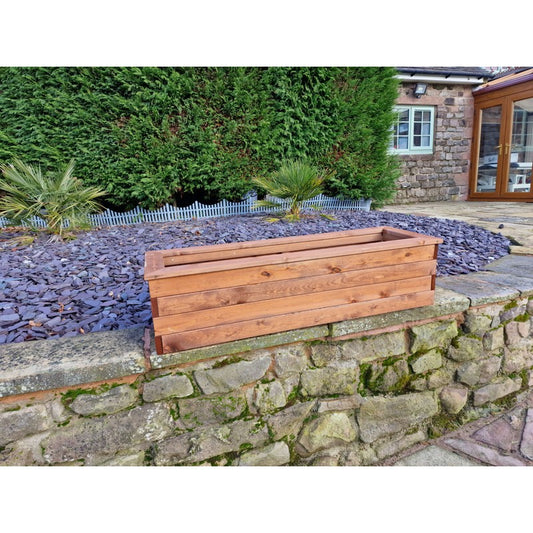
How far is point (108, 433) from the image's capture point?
131 cm

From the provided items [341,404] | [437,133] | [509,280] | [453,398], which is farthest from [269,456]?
[437,133]

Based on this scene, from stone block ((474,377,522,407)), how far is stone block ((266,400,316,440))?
1.00 metres

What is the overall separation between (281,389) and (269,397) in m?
0.06

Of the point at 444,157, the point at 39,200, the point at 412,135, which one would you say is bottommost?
the point at 39,200

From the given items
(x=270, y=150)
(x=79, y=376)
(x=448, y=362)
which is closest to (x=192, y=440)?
(x=79, y=376)

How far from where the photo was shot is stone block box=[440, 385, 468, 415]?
72.4 inches

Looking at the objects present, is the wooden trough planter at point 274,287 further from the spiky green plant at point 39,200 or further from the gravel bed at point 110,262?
the spiky green plant at point 39,200

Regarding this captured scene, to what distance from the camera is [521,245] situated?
3008 millimetres

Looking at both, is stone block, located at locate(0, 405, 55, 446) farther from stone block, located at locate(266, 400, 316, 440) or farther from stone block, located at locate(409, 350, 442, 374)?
stone block, located at locate(409, 350, 442, 374)

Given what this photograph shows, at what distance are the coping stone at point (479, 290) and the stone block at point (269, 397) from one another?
110 cm

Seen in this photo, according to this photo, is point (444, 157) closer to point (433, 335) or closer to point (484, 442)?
point (433, 335)

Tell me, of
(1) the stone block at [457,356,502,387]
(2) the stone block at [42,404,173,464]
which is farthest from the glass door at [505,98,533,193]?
(2) the stone block at [42,404,173,464]

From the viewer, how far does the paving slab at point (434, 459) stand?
1644 mm

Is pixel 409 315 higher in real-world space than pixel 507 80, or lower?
lower
